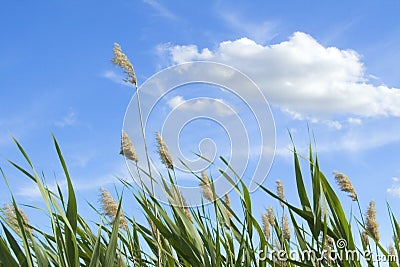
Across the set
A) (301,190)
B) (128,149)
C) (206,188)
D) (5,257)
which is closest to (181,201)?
(206,188)

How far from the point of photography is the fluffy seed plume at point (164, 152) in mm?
2334

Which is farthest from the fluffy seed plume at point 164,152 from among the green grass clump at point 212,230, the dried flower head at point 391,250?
the dried flower head at point 391,250

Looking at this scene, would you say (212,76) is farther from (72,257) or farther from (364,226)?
(72,257)

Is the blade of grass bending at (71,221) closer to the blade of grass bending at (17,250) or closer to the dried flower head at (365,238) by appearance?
the blade of grass bending at (17,250)

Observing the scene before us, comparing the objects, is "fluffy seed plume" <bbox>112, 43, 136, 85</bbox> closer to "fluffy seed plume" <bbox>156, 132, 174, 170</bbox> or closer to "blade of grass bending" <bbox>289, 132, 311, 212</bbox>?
"fluffy seed plume" <bbox>156, 132, 174, 170</bbox>

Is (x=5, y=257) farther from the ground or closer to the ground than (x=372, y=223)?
closer to the ground

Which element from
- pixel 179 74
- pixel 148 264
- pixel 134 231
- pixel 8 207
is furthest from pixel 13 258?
pixel 179 74

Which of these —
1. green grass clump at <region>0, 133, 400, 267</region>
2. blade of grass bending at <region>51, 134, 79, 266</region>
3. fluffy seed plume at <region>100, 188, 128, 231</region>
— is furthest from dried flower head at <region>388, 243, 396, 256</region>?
blade of grass bending at <region>51, 134, 79, 266</region>

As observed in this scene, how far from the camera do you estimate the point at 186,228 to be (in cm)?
212

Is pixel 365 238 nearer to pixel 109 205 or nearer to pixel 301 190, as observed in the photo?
pixel 301 190

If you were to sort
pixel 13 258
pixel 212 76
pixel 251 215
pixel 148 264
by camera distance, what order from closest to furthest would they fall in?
1. pixel 13 258
2. pixel 251 215
3. pixel 148 264
4. pixel 212 76

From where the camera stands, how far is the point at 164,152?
2.34 m

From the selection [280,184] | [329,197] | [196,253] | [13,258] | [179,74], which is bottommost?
[13,258]

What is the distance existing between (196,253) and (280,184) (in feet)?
3.41
